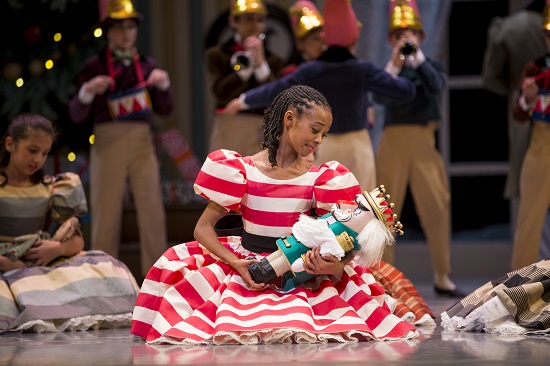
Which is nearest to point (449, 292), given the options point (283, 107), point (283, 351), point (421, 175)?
point (421, 175)

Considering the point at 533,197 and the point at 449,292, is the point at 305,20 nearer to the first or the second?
the point at 533,197

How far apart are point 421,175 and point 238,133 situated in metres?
1.20

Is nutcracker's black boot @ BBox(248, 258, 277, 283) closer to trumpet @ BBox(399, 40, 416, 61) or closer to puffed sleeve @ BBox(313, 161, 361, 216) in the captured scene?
puffed sleeve @ BBox(313, 161, 361, 216)

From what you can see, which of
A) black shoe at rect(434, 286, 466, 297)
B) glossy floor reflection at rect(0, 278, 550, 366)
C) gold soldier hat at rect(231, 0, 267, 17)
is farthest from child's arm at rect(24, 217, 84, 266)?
black shoe at rect(434, 286, 466, 297)

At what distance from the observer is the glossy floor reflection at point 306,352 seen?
302 cm

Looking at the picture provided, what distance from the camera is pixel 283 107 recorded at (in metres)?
3.85

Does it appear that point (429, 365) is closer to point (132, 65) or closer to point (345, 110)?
point (345, 110)

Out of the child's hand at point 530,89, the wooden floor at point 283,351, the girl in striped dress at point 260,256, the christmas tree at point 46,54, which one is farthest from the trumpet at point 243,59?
the wooden floor at point 283,351

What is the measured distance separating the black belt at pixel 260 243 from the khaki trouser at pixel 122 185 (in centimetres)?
276

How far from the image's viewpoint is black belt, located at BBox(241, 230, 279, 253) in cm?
382

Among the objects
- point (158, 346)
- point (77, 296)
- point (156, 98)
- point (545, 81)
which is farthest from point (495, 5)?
point (158, 346)

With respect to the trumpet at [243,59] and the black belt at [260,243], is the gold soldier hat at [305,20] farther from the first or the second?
the black belt at [260,243]

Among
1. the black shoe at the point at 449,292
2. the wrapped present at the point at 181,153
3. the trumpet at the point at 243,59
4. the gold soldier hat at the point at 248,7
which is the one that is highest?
the gold soldier hat at the point at 248,7

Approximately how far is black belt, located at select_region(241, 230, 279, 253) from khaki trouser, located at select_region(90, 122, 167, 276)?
9.05 feet
